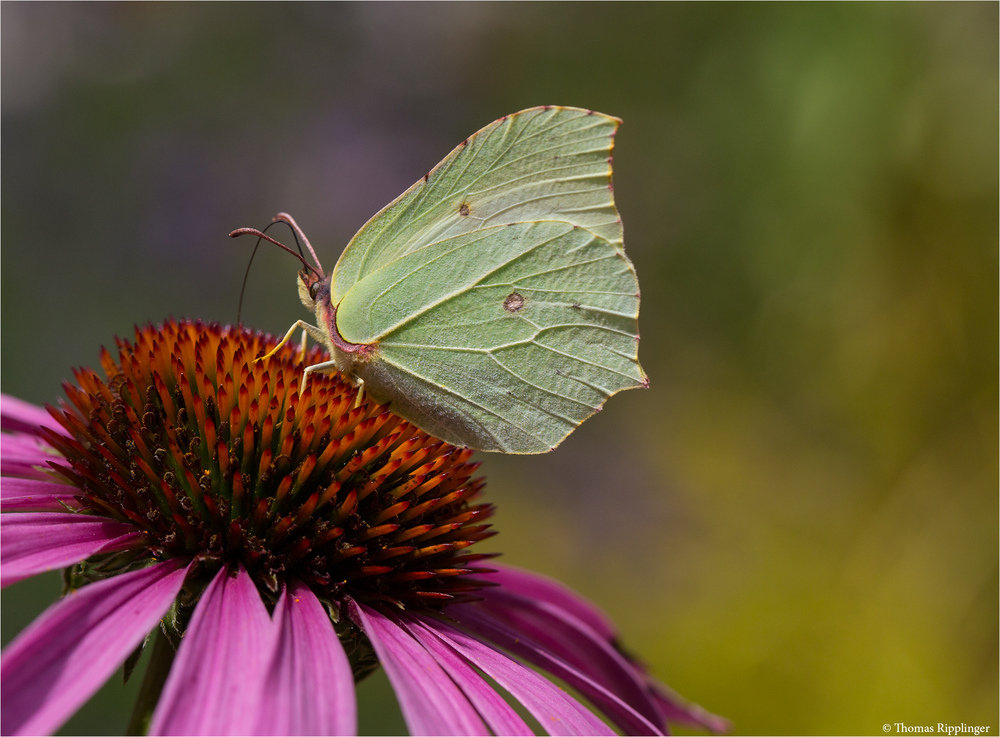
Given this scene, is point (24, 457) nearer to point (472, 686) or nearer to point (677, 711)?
point (472, 686)

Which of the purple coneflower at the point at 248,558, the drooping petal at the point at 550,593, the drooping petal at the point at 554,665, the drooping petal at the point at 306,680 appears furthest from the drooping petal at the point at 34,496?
the drooping petal at the point at 550,593

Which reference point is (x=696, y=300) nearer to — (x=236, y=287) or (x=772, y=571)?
(x=772, y=571)

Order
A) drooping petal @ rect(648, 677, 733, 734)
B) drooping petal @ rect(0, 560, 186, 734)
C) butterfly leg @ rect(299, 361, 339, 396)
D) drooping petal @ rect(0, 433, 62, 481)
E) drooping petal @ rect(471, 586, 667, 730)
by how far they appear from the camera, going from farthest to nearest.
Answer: drooping petal @ rect(648, 677, 733, 734), drooping petal @ rect(471, 586, 667, 730), drooping petal @ rect(0, 433, 62, 481), butterfly leg @ rect(299, 361, 339, 396), drooping petal @ rect(0, 560, 186, 734)

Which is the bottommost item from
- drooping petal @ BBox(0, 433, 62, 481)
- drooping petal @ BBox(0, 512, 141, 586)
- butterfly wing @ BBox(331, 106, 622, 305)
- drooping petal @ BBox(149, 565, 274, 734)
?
drooping petal @ BBox(149, 565, 274, 734)

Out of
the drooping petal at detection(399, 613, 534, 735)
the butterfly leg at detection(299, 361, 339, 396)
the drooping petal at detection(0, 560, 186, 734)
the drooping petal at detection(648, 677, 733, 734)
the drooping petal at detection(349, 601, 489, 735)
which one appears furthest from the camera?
the drooping petal at detection(648, 677, 733, 734)

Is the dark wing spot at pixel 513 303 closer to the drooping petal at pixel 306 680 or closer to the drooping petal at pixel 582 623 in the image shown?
the drooping petal at pixel 582 623

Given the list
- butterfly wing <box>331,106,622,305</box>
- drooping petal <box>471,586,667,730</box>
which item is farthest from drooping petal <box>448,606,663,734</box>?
butterfly wing <box>331,106,622,305</box>

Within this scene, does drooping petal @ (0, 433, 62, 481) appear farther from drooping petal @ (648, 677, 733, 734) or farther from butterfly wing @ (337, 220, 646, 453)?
drooping petal @ (648, 677, 733, 734)

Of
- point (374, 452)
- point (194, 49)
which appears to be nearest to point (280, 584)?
point (374, 452)
